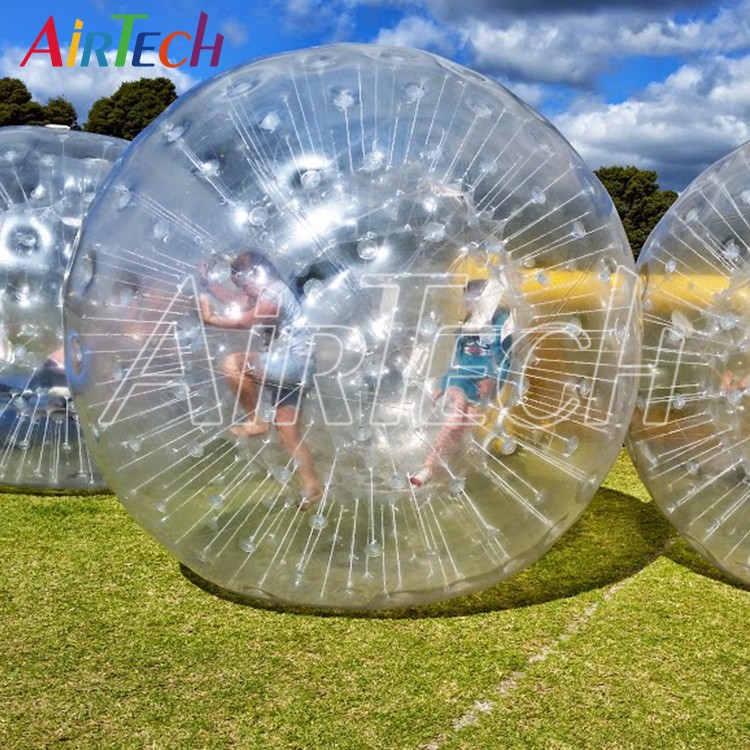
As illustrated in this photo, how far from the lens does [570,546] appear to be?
15.4ft

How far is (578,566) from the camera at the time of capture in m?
4.39

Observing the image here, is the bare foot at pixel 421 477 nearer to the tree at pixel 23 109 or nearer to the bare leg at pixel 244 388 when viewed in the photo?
the bare leg at pixel 244 388

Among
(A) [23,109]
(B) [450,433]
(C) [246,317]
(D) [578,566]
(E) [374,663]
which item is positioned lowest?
(E) [374,663]

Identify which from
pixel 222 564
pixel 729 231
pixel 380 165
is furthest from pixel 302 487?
pixel 729 231

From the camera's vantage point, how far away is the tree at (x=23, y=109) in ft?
86.4

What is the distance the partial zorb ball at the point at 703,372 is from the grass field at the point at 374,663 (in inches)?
17.3

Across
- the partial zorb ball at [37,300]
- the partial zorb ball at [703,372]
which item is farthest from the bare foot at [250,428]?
the partial zorb ball at [37,300]

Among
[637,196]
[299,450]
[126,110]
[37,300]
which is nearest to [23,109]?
[126,110]

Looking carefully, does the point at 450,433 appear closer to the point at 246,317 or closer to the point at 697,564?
the point at 246,317

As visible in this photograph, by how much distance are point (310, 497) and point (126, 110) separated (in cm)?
2550

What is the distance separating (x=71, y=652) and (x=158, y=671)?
0.34 metres

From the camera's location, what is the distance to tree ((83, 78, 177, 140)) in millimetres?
26531

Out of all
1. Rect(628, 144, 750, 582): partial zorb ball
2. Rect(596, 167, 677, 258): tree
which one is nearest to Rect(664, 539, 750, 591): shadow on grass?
Rect(628, 144, 750, 582): partial zorb ball

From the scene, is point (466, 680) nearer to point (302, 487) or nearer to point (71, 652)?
point (302, 487)
